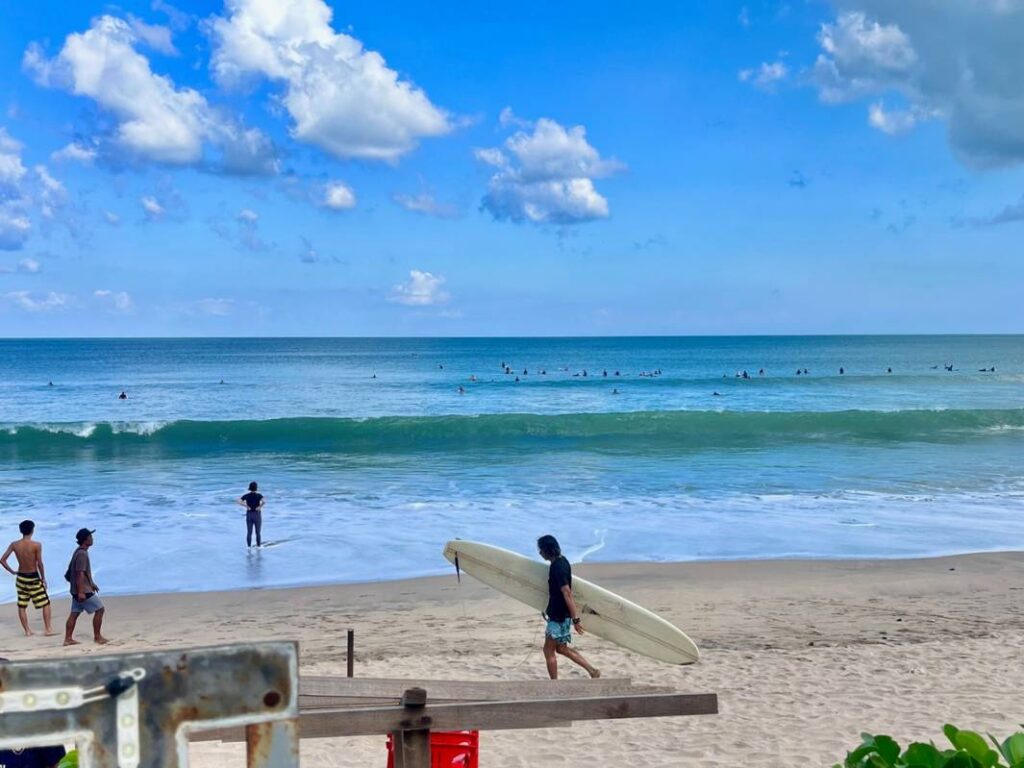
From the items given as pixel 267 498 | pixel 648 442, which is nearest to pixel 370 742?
pixel 267 498

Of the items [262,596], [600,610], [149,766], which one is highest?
[149,766]

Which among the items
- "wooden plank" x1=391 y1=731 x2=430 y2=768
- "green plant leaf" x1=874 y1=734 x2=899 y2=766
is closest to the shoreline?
"wooden plank" x1=391 y1=731 x2=430 y2=768

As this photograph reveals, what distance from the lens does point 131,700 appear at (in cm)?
119

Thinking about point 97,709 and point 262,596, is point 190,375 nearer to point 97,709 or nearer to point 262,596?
point 262,596

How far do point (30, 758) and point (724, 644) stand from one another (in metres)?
7.30

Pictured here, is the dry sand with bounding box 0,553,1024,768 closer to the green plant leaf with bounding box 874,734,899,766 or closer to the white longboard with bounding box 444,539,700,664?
the white longboard with bounding box 444,539,700,664

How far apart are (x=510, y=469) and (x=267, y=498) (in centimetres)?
695

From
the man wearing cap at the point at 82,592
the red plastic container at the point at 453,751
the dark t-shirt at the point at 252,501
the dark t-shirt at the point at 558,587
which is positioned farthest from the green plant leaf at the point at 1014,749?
the dark t-shirt at the point at 252,501

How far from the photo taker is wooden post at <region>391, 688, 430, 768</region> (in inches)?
140

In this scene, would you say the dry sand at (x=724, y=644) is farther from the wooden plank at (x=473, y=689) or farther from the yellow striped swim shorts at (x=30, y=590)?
the wooden plank at (x=473, y=689)

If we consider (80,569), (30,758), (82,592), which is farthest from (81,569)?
(30,758)

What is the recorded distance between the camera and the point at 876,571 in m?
13.5

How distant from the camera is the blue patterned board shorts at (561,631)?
8.72 m

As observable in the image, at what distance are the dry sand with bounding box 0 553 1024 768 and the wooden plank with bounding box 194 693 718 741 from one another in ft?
12.7
